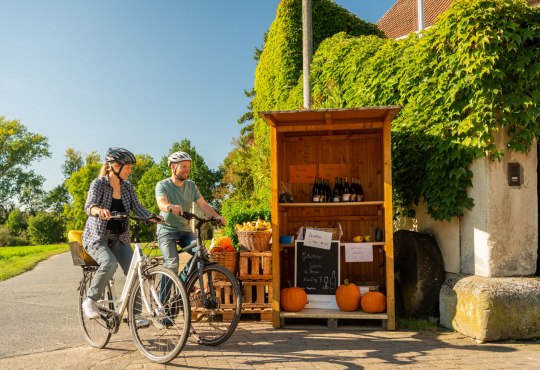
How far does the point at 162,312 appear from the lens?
202 inches

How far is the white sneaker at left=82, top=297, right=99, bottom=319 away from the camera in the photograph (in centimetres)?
552

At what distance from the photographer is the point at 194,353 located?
5.55m

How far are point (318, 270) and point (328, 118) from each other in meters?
2.02

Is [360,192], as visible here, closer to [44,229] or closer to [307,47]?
[307,47]

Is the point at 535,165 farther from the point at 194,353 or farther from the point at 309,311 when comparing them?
the point at 194,353

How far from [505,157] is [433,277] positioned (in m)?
1.75

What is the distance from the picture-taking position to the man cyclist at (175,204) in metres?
6.29

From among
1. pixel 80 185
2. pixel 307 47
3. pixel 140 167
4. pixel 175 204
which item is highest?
pixel 140 167

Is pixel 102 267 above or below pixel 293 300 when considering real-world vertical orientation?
above

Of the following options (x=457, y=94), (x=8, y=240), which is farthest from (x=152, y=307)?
(x=8, y=240)

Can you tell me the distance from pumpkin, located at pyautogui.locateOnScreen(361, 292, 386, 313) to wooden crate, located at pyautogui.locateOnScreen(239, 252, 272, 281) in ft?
4.16

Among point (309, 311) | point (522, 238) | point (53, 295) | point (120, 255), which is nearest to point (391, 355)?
point (309, 311)

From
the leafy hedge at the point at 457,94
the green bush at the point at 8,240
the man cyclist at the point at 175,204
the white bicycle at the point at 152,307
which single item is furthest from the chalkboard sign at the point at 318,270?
the green bush at the point at 8,240

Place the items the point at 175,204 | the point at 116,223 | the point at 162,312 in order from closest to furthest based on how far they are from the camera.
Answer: the point at 162,312
the point at 116,223
the point at 175,204
